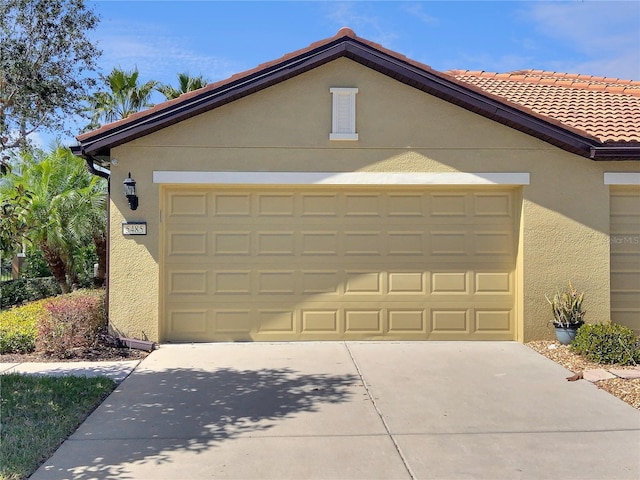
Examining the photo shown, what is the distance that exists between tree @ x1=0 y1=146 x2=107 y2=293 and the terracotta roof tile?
905cm

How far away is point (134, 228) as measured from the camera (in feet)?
27.6

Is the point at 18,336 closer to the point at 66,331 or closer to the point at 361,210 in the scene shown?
the point at 66,331

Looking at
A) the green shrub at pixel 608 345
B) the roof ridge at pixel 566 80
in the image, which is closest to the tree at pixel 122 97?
the roof ridge at pixel 566 80

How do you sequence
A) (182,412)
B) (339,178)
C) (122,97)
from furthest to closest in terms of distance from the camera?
(122,97) < (339,178) < (182,412)

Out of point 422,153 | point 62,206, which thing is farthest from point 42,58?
point 422,153

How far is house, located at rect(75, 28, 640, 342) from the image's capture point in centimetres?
848

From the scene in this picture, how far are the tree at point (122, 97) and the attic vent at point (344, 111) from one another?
13.6m

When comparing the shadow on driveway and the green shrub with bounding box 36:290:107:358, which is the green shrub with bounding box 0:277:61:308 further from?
the shadow on driveway

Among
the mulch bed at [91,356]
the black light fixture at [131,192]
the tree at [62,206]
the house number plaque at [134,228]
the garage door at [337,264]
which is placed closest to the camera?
the mulch bed at [91,356]

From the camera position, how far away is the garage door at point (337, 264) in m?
8.78

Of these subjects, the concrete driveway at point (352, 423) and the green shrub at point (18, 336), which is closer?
the concrete driveway at point (352, 423)

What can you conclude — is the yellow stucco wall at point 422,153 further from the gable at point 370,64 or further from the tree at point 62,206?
the tree at point 62,206

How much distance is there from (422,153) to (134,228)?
4.61 meters

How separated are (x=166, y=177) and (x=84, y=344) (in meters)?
2.73
